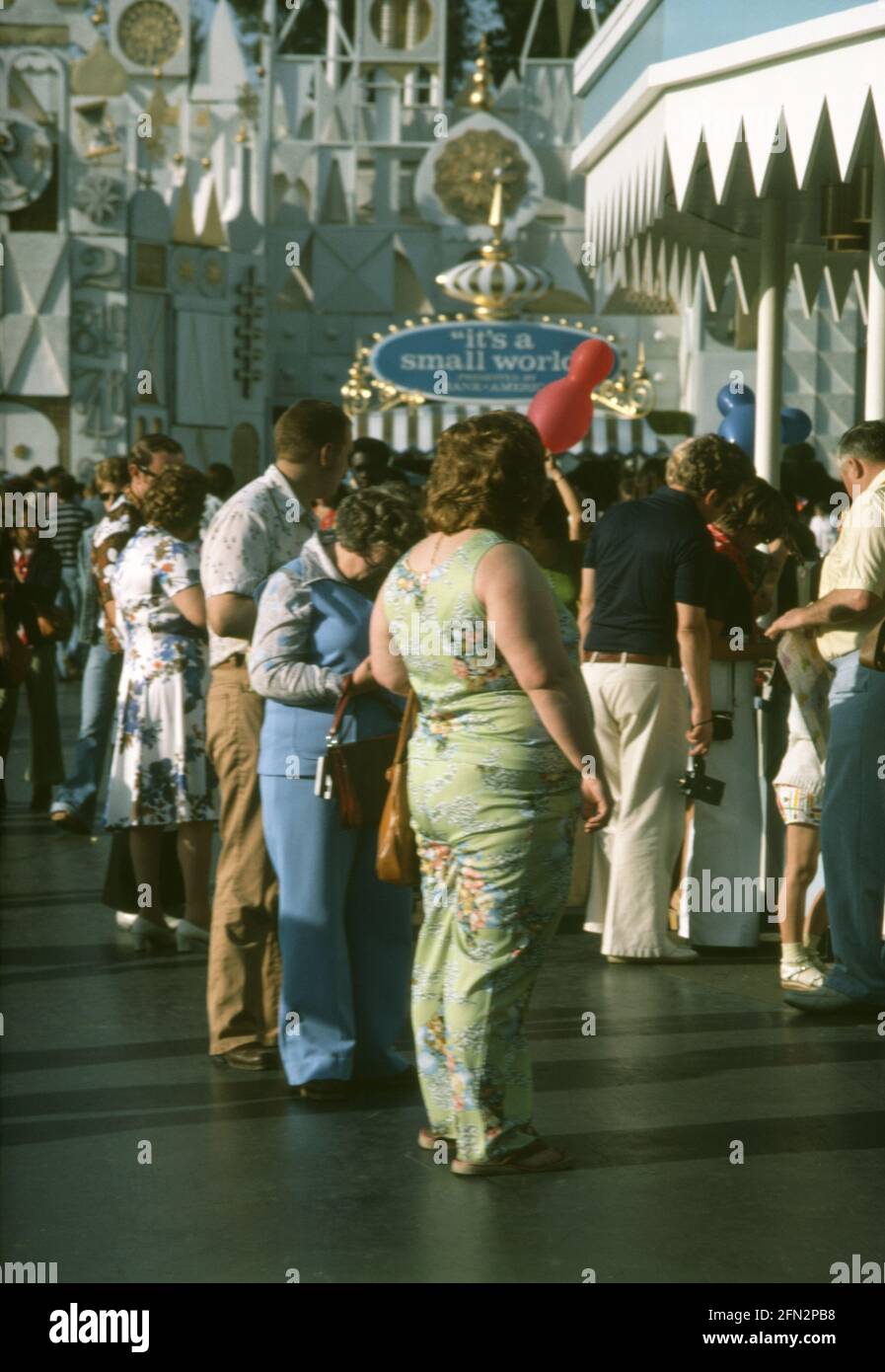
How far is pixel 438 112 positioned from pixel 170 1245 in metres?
36.6

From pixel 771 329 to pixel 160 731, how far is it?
3634 millimetres

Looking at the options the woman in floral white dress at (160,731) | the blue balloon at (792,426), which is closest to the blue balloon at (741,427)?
the blue balloon at (792,426)

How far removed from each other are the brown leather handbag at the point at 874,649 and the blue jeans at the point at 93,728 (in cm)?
528

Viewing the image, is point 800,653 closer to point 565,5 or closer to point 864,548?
point 864,548

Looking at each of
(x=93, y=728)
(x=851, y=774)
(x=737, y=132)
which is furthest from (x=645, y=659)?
(x=93, y=728)

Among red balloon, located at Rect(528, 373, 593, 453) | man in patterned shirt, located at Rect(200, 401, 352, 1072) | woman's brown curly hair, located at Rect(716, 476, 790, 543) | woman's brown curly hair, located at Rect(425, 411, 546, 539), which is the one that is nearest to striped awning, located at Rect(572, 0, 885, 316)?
red balloon, located at Rect(528, 373, 593, 453)

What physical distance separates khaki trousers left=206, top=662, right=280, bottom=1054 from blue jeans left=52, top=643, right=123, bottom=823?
15.6 feet

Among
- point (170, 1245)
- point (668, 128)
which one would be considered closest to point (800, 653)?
point (668, 128)

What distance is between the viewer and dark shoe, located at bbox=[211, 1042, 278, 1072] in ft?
21.0

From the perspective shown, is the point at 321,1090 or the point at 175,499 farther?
the point at 175,499

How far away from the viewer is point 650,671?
8211 millimetres

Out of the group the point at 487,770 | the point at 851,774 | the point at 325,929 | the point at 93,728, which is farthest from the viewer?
the point at 93,728

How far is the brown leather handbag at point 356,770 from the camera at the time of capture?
233 inches

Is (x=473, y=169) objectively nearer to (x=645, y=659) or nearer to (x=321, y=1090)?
(x=645, y=659)
